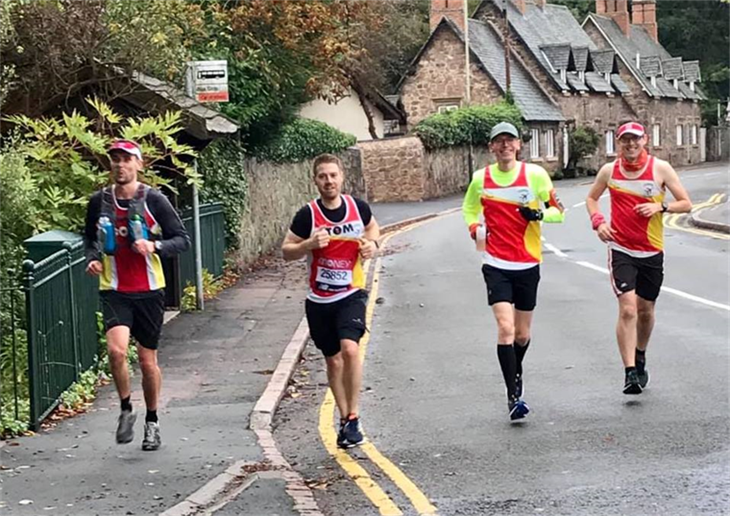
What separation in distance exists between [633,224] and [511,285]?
1.23m

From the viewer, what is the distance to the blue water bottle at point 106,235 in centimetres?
734

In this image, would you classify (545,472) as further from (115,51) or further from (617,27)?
(617,27)

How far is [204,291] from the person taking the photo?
A: 53.6 feet

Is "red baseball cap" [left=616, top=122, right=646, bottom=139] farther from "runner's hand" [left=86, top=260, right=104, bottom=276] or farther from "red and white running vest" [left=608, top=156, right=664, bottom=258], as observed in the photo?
"runner's hand" [left=86, top=260, right=104, bottom=276]

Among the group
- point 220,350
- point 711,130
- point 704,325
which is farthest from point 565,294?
point 711,130

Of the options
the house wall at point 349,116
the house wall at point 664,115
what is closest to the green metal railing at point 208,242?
the house wall at point 349,116

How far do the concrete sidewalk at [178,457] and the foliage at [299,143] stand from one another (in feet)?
35.7

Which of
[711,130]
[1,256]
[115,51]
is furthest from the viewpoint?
[711,130]

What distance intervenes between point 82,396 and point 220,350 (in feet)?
9.31

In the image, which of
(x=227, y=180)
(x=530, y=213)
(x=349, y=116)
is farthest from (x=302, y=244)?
(x=349, y=116)

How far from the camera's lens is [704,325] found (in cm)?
1267

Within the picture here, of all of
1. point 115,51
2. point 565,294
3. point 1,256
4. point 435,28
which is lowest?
point 565,294

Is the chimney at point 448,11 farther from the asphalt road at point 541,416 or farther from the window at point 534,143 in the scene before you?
the asphalt road at point 541,416

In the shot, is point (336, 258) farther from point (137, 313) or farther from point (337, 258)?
point (137, 313)
